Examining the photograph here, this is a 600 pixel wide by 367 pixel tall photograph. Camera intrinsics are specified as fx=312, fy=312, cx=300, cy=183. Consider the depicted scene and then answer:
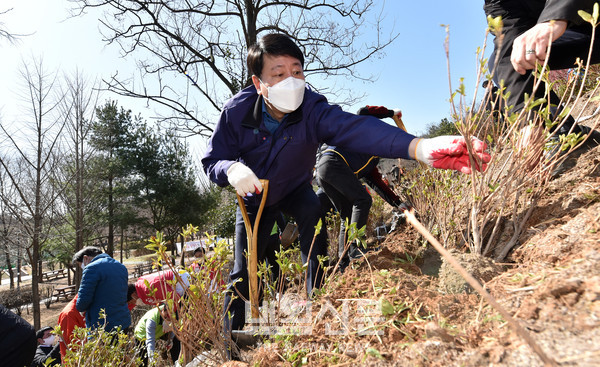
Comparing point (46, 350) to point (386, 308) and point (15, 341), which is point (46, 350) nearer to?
point (15, 341)

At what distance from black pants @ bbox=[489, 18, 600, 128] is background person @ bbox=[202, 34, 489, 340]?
1061 millimetres

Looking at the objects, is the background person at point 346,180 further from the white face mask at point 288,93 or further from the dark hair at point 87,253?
the dark hair at point 87,253

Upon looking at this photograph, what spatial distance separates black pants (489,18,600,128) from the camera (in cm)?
184

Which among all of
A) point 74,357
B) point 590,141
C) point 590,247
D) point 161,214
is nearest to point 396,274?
point 590,247

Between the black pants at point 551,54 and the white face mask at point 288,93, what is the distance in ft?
3.77

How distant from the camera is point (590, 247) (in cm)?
100

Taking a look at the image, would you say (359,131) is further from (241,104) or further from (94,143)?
(94,143)

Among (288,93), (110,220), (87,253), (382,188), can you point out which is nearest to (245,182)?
(288,93)

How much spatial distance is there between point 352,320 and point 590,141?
2.02 meters

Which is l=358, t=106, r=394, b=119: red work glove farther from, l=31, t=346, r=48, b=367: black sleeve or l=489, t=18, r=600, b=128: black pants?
l=31, t=346, r=48, b=367: black sleeve

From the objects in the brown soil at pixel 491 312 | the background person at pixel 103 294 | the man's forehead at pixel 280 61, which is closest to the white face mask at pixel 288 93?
the man's forehead at pixel 280 61

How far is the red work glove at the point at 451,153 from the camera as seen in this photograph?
1.37m

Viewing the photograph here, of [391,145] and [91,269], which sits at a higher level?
[391,145]

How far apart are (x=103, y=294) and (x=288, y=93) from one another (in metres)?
3.27
